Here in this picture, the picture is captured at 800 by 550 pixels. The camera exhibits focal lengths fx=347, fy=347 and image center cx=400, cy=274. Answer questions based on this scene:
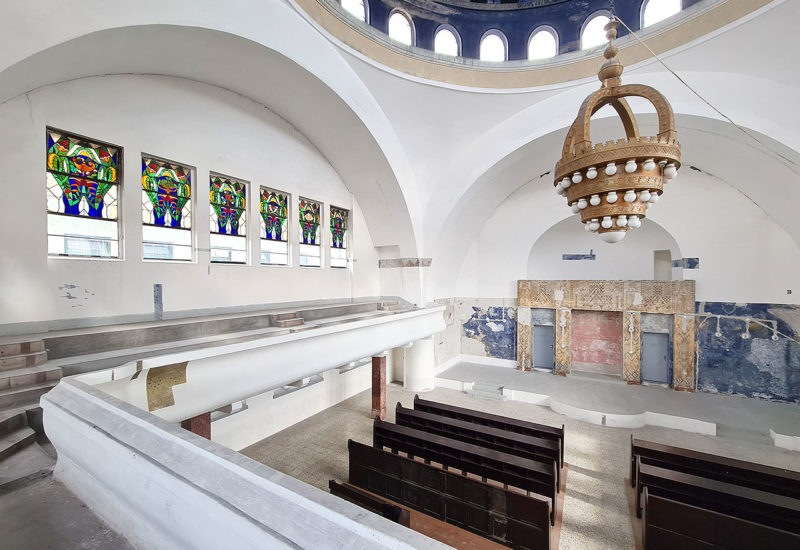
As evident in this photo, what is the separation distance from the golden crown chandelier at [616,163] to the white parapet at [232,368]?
13.0ft

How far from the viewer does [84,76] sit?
4691 mm

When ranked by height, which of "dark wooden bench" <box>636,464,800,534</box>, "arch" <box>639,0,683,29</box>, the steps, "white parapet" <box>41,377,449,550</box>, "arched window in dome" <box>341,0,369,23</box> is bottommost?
the steps

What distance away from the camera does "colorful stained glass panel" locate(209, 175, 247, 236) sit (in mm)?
6590

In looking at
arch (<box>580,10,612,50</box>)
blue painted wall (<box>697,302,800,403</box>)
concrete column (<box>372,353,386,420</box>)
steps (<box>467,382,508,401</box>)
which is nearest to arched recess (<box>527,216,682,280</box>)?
blue painted wall (<box>697,302,800,403</box>)

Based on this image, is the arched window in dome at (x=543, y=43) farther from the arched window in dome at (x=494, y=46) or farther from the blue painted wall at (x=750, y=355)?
the blue painted wall at (x=750, y=355)

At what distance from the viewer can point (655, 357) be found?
33.2ft

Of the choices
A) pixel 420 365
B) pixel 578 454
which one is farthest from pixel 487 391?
pixel 578 454

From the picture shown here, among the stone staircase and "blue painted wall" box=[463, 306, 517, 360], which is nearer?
the stone staircase

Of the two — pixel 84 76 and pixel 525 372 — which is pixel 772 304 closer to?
pixel 525 372

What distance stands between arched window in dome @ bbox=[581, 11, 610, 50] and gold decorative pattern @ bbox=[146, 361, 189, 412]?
1023cm

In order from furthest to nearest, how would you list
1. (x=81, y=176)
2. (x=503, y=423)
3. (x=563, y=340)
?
(x=563, y=340) → (x=503, y=423) → (x=81, y=176)

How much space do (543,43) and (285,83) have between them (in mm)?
6407

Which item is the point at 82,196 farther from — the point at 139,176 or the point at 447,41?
the point at 447,41

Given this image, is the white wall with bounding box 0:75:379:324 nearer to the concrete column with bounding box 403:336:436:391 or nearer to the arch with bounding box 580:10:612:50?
the concrete column with bounding box 403:336:436:391
